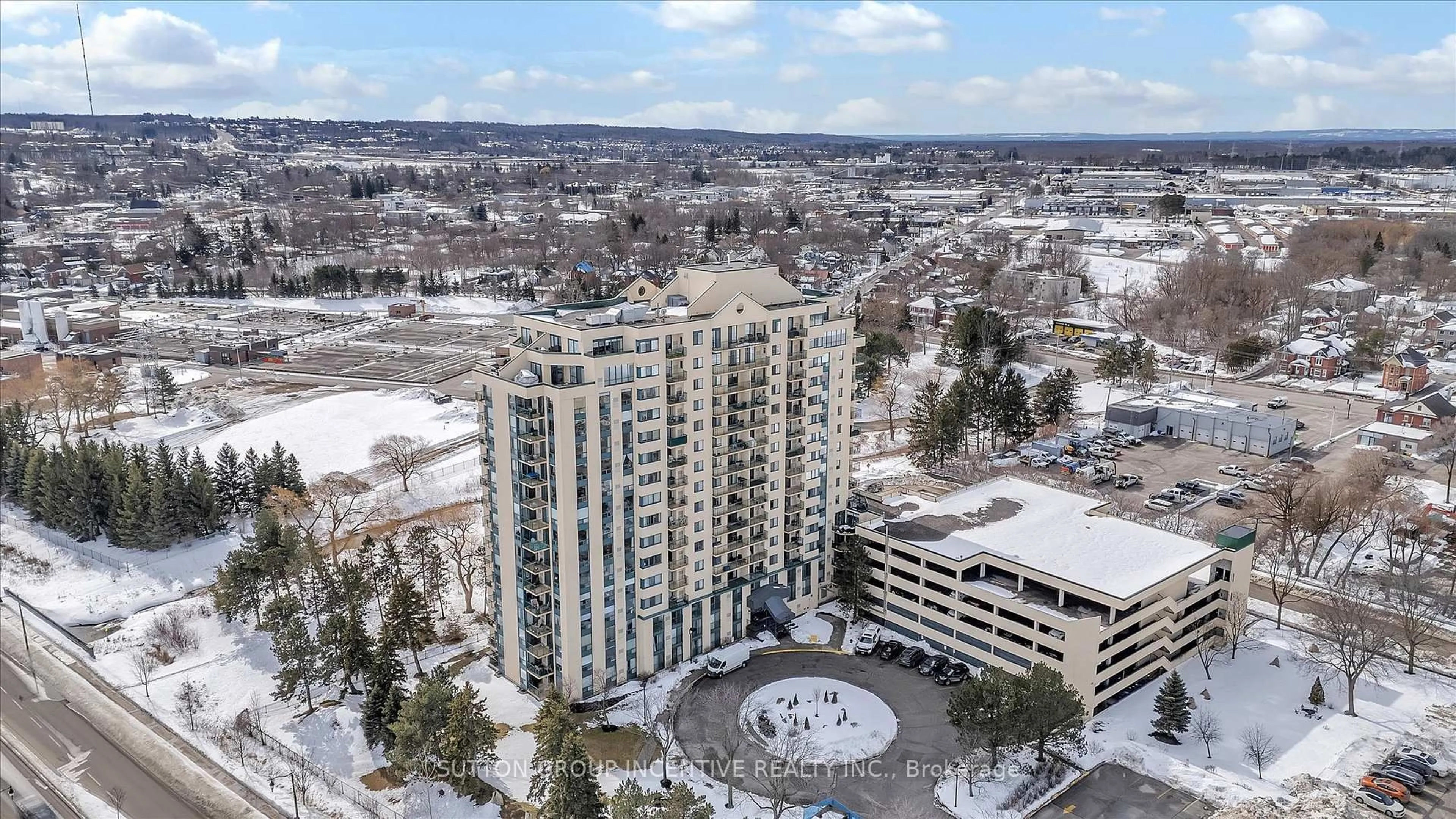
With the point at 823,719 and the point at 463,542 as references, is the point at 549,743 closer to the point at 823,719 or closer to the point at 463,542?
the point at 823,719

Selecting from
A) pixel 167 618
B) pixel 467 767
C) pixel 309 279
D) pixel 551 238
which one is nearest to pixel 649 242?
pixel 551 238

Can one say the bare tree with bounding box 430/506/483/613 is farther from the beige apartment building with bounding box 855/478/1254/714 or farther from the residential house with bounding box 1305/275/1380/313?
the residential house with bounding box 1305/275/1380/313

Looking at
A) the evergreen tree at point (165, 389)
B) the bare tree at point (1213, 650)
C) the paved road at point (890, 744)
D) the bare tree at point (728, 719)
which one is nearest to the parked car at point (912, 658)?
the paved road at point (890, 744)

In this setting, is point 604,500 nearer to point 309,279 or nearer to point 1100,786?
point 1100,786

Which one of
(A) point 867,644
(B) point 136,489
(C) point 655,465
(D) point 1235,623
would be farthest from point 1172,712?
(B) point 136,489

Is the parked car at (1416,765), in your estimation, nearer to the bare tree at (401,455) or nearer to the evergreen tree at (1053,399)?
the evergreen tree at (1053,399)
